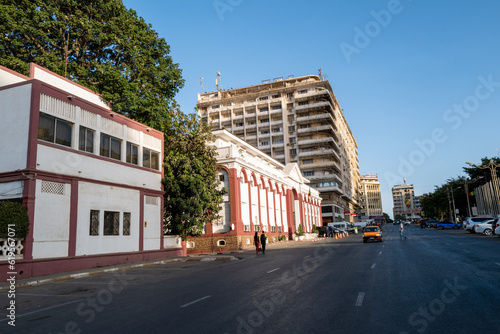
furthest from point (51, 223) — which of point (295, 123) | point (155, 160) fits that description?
point (295, 123)

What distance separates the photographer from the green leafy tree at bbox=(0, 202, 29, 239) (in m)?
14.9

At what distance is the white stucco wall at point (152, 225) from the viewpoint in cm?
2383

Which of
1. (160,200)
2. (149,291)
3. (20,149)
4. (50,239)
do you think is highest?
(20,149)

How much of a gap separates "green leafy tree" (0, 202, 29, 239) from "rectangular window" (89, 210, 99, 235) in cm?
391

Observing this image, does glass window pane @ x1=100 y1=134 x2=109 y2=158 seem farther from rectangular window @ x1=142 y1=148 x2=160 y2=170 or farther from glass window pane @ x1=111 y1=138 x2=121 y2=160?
rectangular window @ x1=142 y1=148 x2=160 y2=170

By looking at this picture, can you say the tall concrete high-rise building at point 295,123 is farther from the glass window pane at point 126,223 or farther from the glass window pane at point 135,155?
the glass window pane at point 126,223

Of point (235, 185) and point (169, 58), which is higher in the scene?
point (169, 58)

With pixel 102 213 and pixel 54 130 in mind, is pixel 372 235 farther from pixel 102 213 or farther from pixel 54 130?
pixel 54 130

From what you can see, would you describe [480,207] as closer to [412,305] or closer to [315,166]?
[315,166]

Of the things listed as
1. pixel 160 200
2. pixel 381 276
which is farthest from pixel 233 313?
pixel 160 200

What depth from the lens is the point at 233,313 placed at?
7414 millimetres

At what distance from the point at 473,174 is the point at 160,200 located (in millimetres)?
71133

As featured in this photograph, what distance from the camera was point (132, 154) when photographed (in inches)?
922

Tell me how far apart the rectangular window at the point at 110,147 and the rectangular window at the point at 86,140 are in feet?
2.42
